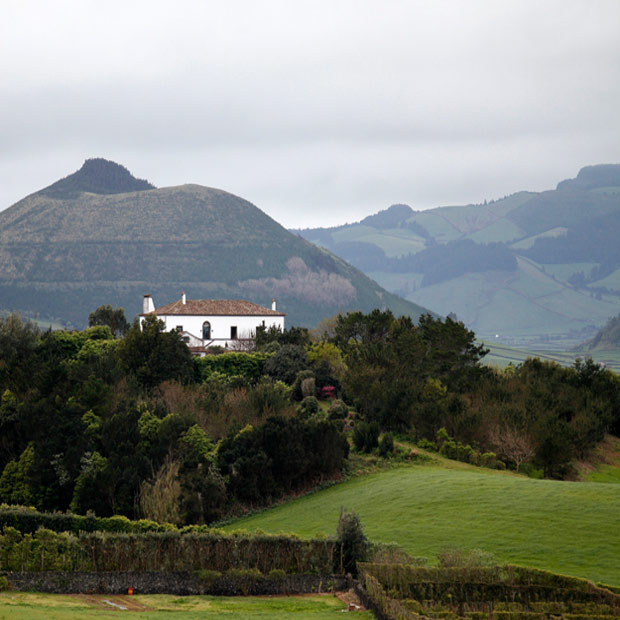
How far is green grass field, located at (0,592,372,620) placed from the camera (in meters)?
26.7

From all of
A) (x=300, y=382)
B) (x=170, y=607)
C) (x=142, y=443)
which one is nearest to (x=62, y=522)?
(x=170, y=607)

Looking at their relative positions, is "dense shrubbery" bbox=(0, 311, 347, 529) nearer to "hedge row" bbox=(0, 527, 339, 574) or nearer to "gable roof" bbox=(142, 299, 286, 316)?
"hedge row" bbox=(0, 527, 339, 574)

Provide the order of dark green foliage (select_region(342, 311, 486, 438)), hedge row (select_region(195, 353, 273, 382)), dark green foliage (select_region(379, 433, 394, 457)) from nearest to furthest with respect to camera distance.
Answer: dark green foliage (select_region(379, 433, 394, 457)) < dark green foliage (select_region(342, 311, 486, 438)) < hedge row (select_region(195, 353, 273, 382))

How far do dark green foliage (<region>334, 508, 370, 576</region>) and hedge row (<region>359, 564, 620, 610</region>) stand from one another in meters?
3.39

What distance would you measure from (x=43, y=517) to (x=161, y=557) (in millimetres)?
7793

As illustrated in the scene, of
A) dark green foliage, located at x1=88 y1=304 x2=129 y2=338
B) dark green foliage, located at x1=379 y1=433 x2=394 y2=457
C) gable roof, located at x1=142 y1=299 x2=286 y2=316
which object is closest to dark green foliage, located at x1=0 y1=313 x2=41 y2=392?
dark green foliage, located at x1=88 y1=304 x2=129 y2=338

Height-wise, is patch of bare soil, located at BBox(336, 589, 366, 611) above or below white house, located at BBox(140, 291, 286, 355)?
below

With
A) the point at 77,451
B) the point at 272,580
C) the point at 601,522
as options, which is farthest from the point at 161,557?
the point at 77,451

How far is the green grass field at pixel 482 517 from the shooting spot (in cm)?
3366

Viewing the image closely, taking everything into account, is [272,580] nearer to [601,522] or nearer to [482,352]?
[601,522]

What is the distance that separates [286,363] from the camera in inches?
3054

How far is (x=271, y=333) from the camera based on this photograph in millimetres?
87875

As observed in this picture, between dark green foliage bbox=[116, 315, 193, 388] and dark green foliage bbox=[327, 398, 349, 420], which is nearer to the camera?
dark green foliage bbox=[327, 398, 349, 420]

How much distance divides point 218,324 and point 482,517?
56.8m
